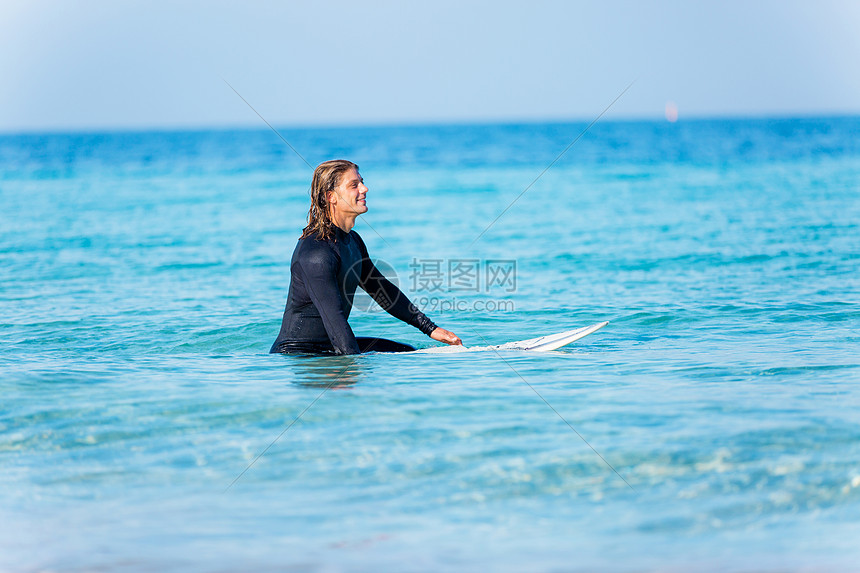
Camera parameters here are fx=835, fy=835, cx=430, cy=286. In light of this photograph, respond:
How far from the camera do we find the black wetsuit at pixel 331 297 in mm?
6148

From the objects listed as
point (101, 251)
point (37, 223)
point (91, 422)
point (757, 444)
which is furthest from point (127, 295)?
point (37, 223)

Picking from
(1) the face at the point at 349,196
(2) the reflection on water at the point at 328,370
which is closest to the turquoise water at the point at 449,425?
(2) the reflection on water at the point at 328,370

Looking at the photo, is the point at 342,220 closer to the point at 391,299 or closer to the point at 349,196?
the point at 349,196

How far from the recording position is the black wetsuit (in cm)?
615

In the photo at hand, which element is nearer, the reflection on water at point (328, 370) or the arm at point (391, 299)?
the reflection on water at point (328, 370)

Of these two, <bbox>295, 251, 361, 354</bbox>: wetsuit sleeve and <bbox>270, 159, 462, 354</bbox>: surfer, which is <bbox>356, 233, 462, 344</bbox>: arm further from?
<bbox>295, 251, 361, 354</bbox>: wetsuit sleeve

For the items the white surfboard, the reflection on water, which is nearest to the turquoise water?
the reflection on water

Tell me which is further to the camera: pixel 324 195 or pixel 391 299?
pixel 391 299

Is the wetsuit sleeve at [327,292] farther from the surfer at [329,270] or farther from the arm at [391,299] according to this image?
the arm at [391,299]

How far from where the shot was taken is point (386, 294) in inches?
270

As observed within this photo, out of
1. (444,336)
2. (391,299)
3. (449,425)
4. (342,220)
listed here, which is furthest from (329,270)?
(449,425)

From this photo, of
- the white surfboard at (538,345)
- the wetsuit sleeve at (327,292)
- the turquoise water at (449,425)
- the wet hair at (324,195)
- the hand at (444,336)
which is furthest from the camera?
the white surfboard at (538,345)

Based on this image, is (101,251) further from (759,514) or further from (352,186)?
(759,514)

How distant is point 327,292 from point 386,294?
824mm
